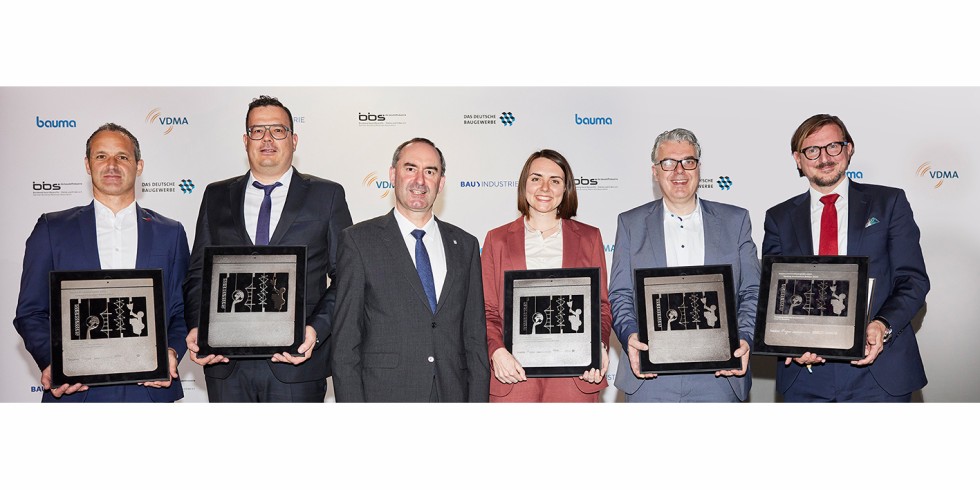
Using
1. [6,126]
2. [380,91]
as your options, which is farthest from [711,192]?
[6,126]

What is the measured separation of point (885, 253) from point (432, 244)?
9.36 feet

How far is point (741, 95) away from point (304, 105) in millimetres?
3383

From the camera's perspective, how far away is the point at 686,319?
191 inches

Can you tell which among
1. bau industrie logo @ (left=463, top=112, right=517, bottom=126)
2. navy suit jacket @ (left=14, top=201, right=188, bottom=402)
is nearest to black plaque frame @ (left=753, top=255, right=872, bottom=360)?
bau industrie logo @ (left=463, top=112, right=517, bottom=126)

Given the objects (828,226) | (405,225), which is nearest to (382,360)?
(405,225)

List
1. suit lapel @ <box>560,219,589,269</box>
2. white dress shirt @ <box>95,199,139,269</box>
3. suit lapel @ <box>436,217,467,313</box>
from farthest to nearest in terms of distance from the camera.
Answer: white dress shirt @ <box>95,199,139,269</box> < suit lapel @ <box>560,219,589,269</box> < suit lapel @ <box>436,217,467,313</box>

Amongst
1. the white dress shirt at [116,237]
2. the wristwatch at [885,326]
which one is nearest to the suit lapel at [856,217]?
the wristwatch at [885,326]

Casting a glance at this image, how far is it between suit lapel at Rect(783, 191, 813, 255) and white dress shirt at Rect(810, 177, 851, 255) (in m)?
0.04

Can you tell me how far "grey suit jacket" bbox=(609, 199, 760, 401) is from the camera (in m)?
4.97

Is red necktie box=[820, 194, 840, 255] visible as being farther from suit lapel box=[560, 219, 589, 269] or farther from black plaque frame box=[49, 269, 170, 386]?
black plaque frame box=[49, 269, 170, 386]

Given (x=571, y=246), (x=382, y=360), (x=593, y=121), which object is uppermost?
(x=593, y=121)

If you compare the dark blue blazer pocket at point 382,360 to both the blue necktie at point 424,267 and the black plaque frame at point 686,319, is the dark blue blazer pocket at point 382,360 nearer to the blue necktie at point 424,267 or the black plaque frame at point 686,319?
the blue necktie at point 424,267

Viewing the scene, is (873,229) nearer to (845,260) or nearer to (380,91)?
(845,260)

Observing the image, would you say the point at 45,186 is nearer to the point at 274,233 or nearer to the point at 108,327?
the point at 108,327
